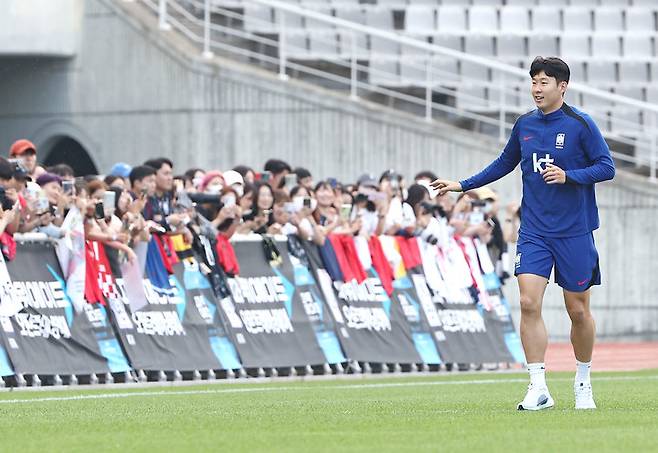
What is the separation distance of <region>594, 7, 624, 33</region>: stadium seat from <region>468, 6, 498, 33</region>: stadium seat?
1.97 m

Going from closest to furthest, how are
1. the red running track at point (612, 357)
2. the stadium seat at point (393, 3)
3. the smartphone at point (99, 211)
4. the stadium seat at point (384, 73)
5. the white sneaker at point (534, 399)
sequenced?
the white sneaker at point (534, 399) → the smartphone at point (99, 211) → the red running track at point (612, 357) → the stadium seat at point (384, 73) → the stadium seat at point (393, 3)

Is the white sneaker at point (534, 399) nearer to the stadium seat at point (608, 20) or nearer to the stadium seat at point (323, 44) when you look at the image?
the stadium seat at point (323, 44)

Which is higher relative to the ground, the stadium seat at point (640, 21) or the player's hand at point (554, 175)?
the player's hand at point (554, 175)

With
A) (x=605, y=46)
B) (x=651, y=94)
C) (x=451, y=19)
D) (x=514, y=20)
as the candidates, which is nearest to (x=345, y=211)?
→ (x=451, y=19)

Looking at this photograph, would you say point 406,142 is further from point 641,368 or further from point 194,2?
point 641,368

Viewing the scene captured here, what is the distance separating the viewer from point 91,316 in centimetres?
1739

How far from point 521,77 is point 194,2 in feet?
18.3

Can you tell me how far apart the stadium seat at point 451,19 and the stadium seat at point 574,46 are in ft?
5.74

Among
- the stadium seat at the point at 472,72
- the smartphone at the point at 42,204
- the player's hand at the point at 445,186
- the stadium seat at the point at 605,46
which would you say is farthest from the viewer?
the stadium seat at the point at 605,46

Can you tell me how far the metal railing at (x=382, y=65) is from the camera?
26.9 meters

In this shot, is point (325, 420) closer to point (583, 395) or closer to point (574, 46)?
point (583, 395)

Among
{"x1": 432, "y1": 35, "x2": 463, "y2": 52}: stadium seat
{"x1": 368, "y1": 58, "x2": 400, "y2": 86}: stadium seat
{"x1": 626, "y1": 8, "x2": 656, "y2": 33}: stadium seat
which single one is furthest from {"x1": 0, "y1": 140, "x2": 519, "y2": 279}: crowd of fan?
{"x1": 626, "y1": 8, "x2": 656, "y2": 33}: stadium seat

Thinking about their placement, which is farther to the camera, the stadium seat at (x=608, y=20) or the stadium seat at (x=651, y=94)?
the stadium seat at (x=608, y=20)

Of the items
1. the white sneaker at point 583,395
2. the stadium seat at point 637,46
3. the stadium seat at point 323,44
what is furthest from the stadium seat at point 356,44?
the white sneaker at point 583,395
